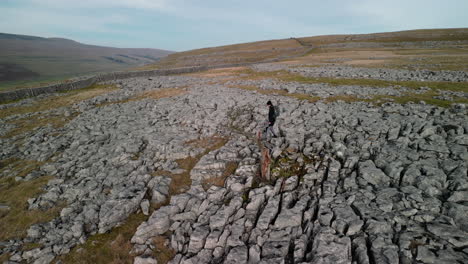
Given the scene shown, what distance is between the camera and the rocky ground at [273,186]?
9.80 metres

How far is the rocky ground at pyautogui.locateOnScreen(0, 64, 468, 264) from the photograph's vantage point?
9.80m

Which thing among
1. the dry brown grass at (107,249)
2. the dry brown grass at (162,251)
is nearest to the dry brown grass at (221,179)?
the dry brown grass at (162,251)

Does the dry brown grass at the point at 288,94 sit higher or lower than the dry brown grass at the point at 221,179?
higher

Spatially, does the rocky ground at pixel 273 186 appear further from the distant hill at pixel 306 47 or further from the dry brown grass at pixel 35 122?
the distant hill at pixel 306 47

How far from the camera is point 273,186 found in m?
14.1

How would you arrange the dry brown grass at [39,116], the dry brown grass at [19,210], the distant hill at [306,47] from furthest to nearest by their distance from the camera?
the distant hill at [306,47]
the dry brown grass at [39,116]
the dry brown grass at [19,210]

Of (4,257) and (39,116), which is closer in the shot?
(4,257)

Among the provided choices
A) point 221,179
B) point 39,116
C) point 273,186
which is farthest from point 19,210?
point 39,116

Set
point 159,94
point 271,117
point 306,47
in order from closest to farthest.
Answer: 1. point 271,117
2. point 159,94
3. point 306,47

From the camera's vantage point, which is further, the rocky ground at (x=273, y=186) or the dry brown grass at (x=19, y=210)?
the dry brown grass at (x=19, y=210)

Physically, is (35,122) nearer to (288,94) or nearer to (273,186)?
(273,186)

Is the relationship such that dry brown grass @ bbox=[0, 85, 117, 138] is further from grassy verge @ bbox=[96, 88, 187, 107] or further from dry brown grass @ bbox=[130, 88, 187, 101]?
dry brown grass @ bbox=[130, 88, 187, 101]

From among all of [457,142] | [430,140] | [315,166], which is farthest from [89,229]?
[457,142]

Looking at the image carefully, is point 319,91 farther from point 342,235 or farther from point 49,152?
point 49,152
